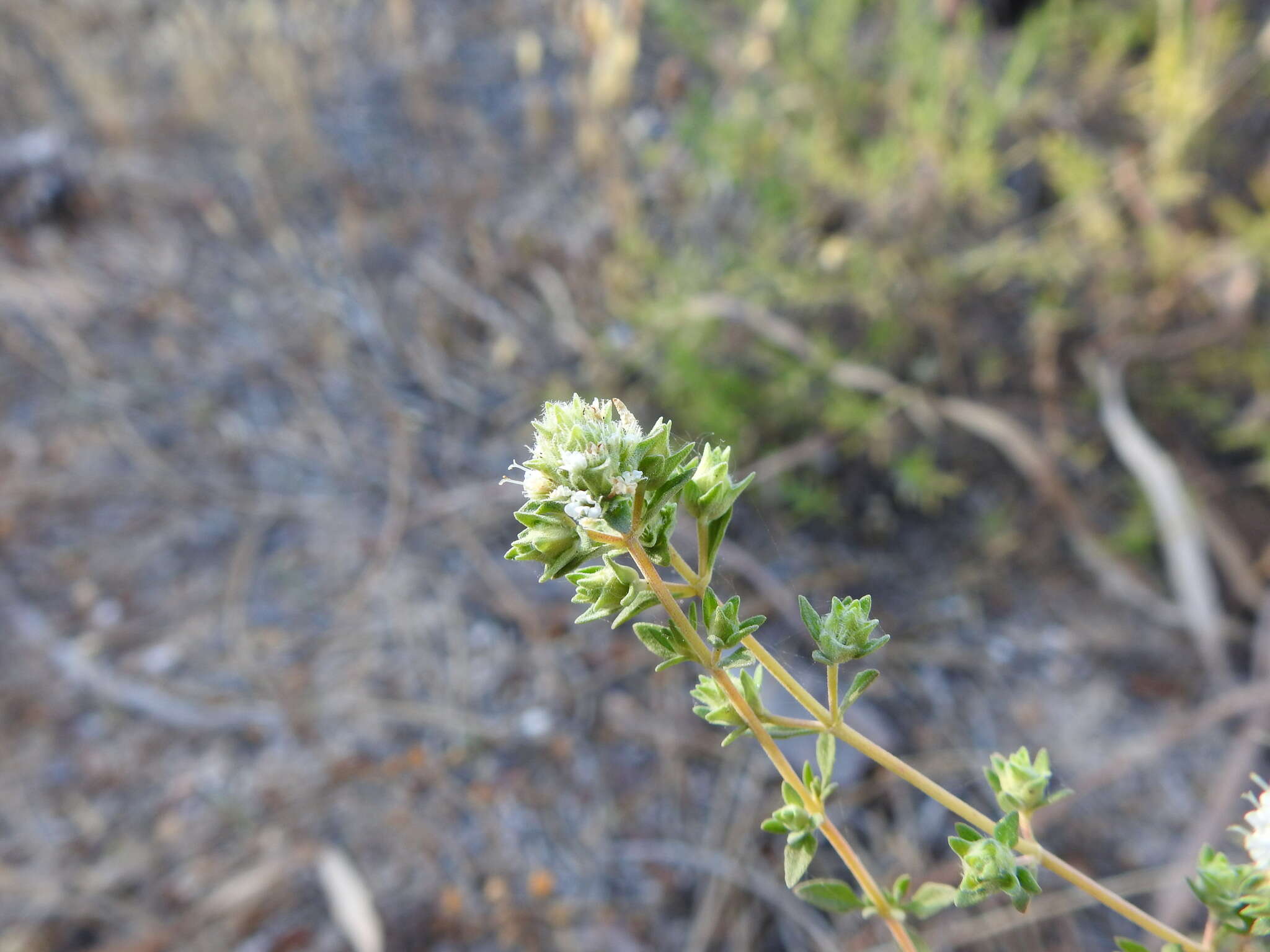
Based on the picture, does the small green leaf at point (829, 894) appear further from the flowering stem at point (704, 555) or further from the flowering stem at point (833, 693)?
the flowering stem at point (704, 555)

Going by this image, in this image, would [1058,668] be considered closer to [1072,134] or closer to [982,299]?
[982,299]

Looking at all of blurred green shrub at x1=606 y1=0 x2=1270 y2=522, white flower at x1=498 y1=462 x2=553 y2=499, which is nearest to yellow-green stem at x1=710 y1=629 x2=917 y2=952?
white flower at x1=498 y1=462 x2=553 y2=499

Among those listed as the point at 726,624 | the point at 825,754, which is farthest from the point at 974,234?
the point at 726,624

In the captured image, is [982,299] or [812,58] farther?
[812,58]

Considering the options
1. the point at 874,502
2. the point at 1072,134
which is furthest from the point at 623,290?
the point at 1072,134

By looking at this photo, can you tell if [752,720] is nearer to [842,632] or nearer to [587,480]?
[842,632]

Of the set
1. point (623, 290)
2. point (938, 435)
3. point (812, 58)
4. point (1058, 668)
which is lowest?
point (1058, 668)
